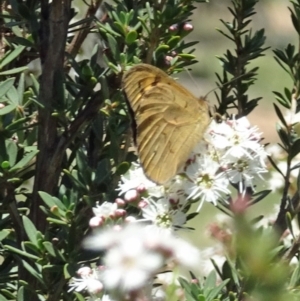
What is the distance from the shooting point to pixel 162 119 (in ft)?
3.97

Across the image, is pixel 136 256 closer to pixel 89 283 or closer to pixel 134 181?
pixel 89 283

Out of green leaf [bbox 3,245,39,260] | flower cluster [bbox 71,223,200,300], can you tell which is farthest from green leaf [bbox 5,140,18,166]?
flower cluster [bbox 71,223,200,300]

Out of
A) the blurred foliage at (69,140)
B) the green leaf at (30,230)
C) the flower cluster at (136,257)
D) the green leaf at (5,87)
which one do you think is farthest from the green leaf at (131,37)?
the flower cluster at (136,257)

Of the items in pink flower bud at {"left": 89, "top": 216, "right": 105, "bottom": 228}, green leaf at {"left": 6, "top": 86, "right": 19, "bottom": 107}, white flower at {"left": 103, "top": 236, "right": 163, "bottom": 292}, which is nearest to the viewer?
white flower at {"left": 103, "top": 236, "right": 163, "bottom": 292}

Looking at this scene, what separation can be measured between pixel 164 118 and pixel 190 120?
0.05 metres

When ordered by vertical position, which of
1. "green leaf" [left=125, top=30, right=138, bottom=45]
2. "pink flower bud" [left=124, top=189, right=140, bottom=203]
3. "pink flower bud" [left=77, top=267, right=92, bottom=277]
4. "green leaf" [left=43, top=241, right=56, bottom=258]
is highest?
"green leaf" [left=125, top=30, right=138, bottom=45]

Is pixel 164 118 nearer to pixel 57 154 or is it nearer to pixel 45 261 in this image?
pixel 57 154

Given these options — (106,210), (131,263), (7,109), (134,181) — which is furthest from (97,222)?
(131,263)

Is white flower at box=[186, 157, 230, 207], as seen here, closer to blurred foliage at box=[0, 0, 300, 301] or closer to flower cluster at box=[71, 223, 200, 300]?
blurred foliage at box=[0, 0, 300, 301]

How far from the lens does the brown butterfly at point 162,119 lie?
0.98 m

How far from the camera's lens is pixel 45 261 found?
0.95 metres

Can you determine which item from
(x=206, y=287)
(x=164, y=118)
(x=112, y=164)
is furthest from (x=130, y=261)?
(x=164, y=118)

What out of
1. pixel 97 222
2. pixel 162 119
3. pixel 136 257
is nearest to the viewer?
pixel 136 257

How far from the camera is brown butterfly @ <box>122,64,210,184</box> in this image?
98cm
